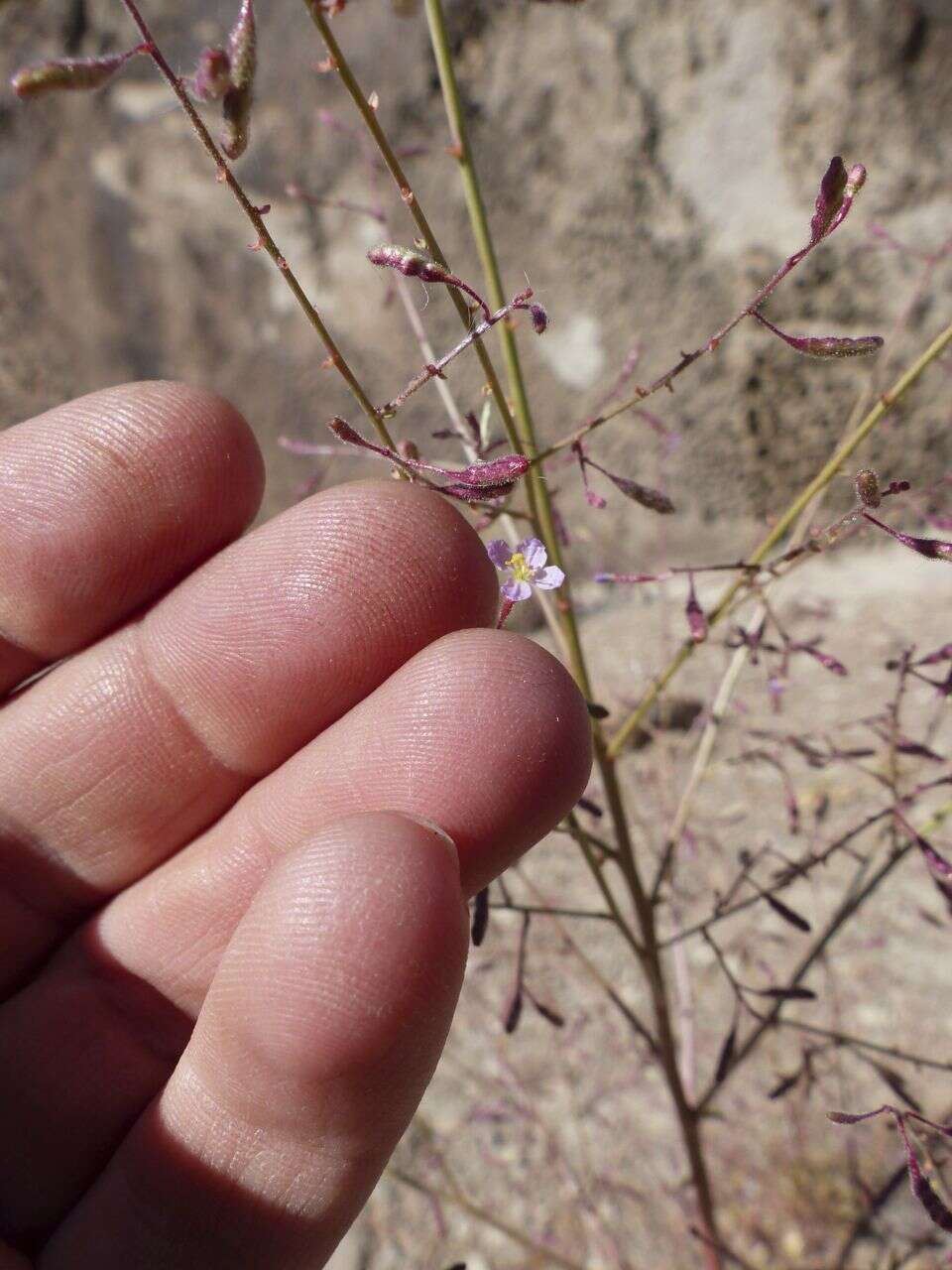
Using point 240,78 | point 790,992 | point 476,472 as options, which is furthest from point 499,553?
point 790,992

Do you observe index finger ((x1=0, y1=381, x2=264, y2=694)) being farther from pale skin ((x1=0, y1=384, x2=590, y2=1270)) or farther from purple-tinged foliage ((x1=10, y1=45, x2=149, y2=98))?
purple-tinged foliage ((x1=10, y1=45, x2=149, y2=98))

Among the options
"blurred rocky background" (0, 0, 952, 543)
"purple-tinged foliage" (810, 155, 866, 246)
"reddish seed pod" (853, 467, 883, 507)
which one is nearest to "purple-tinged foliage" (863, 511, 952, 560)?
"reddish seed pod" (853, 467, 883, 507)

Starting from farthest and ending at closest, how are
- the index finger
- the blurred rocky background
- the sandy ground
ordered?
the blurred rocky background → the sandy ground → the index finger

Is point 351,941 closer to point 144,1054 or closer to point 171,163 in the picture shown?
point 144,1054

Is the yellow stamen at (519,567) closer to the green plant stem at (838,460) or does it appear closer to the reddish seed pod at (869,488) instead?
the green plant stem at (838,460)

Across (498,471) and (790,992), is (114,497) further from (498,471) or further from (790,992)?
(790,992)

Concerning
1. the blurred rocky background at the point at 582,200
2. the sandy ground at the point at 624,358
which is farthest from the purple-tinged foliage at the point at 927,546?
the blurred rocky background at the point at 582,200
